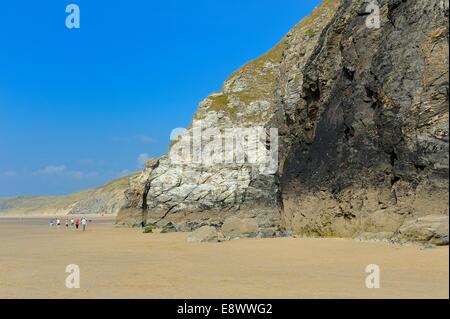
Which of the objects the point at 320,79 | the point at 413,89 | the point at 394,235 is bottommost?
the point at 394,235

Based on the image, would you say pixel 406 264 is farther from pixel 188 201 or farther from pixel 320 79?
pixel 188 201

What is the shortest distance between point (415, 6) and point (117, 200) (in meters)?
143

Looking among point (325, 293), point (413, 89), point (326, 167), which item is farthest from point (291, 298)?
point (326, 167)

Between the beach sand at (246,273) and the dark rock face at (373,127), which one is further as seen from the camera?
the dark rock face at (373,127)

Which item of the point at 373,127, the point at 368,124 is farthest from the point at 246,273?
the point at 368,124

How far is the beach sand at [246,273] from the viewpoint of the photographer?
11.4 meters

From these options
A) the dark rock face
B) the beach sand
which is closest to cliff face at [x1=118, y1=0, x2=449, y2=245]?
the dark rock face

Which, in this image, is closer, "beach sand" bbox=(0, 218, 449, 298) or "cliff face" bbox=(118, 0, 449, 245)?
"beach sand" bbox=(0, 218, 449, 298)

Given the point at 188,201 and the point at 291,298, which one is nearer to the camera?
the point at 291,298

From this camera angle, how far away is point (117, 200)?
15612 cm

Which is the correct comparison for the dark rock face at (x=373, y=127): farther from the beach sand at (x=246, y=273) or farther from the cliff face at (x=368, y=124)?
the beach sand at (x=246, y=273)

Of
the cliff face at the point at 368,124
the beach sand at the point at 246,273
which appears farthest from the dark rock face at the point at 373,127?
the beach sand at the point at 246,273

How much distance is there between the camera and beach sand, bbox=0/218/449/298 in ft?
37.3

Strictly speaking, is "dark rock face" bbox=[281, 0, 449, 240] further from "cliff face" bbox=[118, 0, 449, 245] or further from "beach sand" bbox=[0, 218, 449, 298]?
"beach sand" bbox=[0, 218, 449, 298]
